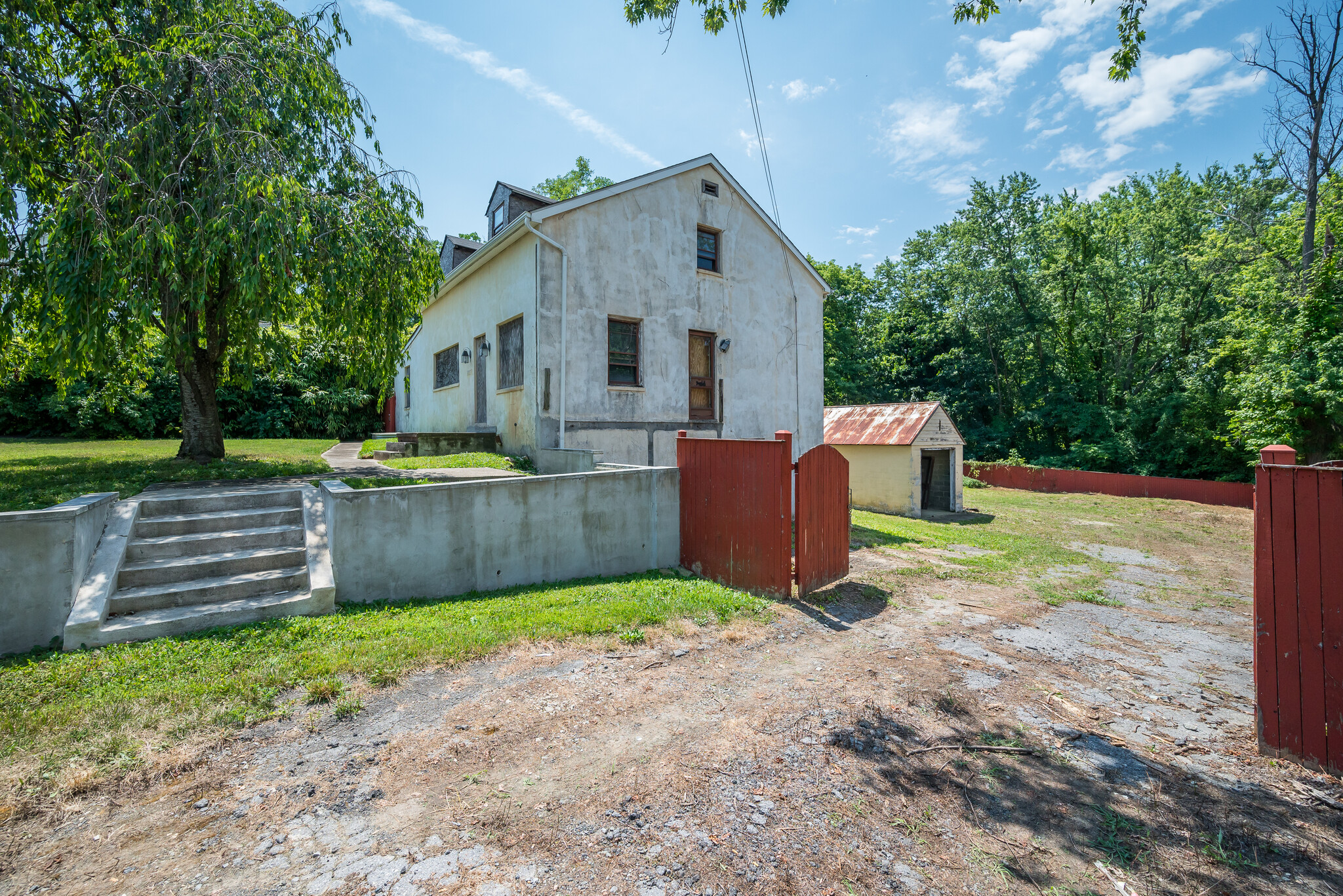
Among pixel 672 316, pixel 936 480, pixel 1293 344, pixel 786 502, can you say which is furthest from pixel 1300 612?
pixel 1293 344

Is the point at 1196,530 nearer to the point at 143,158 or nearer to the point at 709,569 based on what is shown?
the point at 709,569

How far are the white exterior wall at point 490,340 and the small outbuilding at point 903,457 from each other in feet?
36.0

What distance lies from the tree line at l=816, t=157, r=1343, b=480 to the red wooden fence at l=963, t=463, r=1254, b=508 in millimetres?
1994

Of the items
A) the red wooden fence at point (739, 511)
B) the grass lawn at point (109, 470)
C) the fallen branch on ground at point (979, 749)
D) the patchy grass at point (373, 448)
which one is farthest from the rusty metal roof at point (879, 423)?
the grass lawn at point (109, 470)

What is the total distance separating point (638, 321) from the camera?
11078 millimetres

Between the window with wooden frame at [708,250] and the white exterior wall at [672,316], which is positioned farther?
the window with wooden frame at [708,250]

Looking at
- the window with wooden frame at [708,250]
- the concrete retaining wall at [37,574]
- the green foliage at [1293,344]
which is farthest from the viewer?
the green foliage at [1293,344]

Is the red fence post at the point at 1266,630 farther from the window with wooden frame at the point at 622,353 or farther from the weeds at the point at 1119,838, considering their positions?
the window with wooden frame at the point at 622,353

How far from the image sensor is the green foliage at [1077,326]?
26.5 metres

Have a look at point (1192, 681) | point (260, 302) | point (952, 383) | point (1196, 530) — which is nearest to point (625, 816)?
point (1192, 681)

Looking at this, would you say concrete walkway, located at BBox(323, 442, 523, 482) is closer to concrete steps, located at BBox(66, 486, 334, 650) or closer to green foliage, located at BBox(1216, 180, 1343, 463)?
concrete steps, located at BBox(66, 486, 334, 650)

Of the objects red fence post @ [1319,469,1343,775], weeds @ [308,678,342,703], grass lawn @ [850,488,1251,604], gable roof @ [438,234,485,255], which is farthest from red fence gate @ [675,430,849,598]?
gable roof @ [438,234,485,255]

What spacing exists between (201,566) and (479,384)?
8.29 meters

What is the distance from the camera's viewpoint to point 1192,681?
5.19m
